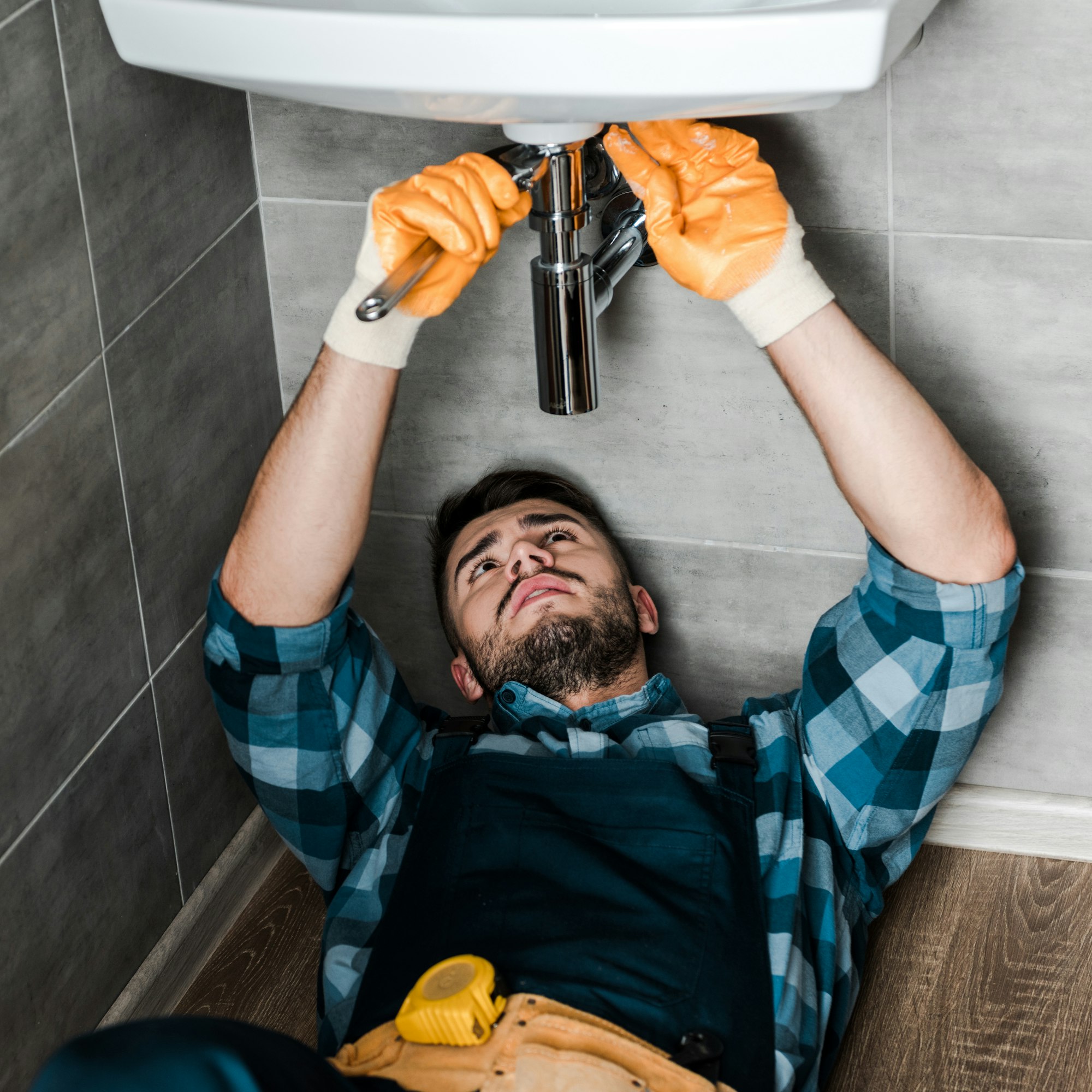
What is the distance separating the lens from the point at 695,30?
919mm

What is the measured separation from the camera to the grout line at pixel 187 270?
4.46 feet

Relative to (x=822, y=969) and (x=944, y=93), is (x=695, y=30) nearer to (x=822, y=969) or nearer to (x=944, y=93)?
(x=944, y=93)

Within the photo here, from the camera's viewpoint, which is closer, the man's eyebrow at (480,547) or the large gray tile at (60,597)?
the large gray tile at (60,597)

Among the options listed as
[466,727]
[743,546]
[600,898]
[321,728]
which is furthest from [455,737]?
[743,546]

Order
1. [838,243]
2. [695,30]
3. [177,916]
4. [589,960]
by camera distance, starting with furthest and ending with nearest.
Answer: [177,916], [838,243], [589,960], [695,30]

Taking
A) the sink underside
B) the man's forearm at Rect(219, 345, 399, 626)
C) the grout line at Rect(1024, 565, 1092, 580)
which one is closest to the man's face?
the man's forearm at Rect(219, 345, 399, 626)

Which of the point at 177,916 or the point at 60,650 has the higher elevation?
the point at 60,650

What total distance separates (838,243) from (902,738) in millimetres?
508

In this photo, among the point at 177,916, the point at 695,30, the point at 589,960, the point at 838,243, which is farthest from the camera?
the point at 177,916

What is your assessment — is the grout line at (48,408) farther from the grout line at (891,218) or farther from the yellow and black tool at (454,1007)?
the grout line at (891,218)

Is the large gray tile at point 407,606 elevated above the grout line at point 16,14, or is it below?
below

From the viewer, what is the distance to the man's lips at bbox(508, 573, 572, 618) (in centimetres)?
148

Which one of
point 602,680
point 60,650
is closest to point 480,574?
point 602,680

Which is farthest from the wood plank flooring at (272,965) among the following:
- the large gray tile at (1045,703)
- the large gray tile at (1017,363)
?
the large gray tile at (1017,363)
